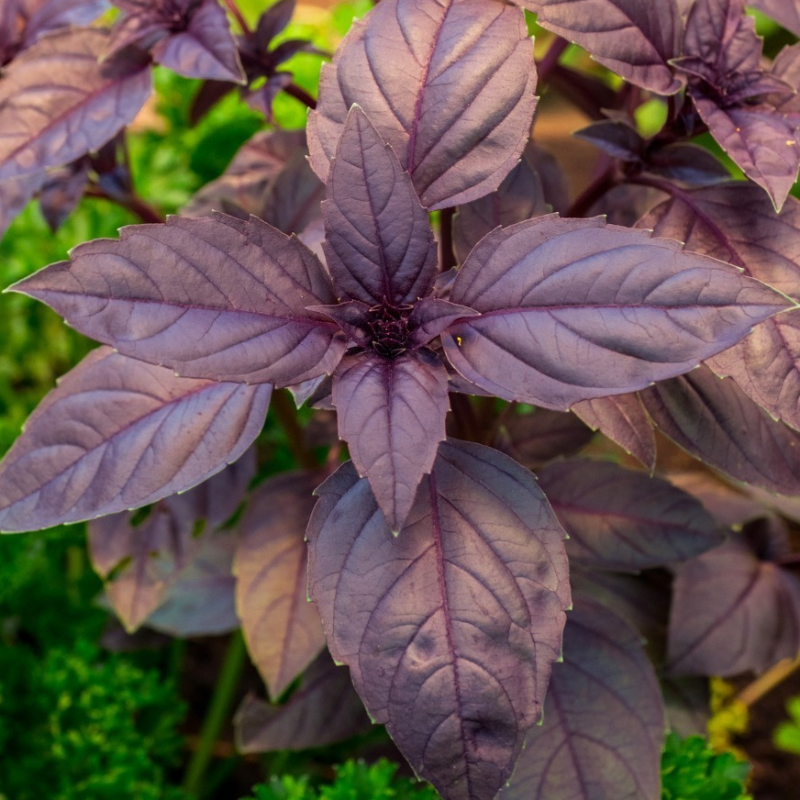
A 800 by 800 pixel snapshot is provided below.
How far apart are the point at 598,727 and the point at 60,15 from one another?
2.83 ft

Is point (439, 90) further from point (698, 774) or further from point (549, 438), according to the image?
point (698, 774)

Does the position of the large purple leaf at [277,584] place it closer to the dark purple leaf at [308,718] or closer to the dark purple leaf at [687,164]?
the dark purple leaf at [308,718]

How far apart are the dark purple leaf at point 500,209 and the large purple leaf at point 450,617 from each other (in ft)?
0.76

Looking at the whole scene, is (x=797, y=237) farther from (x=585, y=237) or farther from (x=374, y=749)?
(x=374, y=749)

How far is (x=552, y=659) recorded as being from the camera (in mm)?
515

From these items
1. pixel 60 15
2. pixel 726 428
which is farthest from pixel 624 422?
pixel 60 15

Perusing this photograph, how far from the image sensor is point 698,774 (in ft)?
2.44

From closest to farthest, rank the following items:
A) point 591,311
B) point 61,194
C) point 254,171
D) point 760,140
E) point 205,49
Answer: point 591,311 < point 760,140 < point 205,49 < point 61,194 < point 254,171

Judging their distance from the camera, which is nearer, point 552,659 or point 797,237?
point 552,659

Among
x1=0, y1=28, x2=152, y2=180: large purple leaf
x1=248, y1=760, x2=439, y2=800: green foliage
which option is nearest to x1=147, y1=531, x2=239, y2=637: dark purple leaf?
x1=248, y1=760, x2=439, y2=800: green foliage

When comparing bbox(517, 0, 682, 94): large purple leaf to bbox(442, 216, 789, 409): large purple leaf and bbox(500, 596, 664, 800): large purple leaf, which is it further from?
bbox(500, 596, 664, 800): large purple leaf

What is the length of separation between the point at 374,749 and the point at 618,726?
394mm

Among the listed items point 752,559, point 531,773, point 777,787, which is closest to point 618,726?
point 531,773

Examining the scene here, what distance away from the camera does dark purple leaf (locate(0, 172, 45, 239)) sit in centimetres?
74
